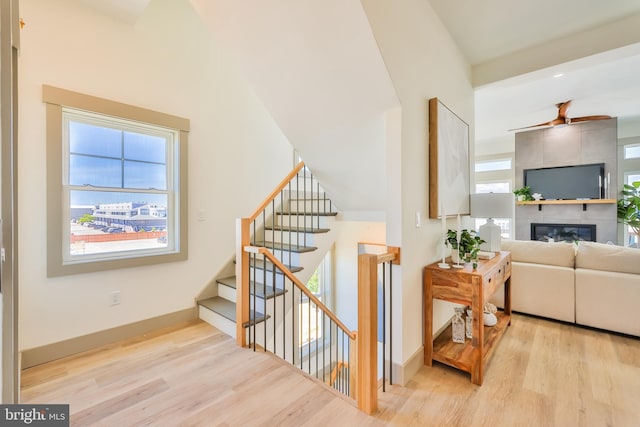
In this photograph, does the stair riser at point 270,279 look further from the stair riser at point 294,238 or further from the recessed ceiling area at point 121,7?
Result: the recessed ceiling area at point 121,7

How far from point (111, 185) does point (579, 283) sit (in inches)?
183

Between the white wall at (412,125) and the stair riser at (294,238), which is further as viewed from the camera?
the stair riser at (294,238)

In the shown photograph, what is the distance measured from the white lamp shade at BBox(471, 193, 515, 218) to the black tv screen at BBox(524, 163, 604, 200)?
14.3 feet

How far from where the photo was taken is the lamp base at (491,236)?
9.29 feet

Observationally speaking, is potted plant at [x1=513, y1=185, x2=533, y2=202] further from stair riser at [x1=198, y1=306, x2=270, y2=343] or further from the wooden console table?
stair riser at [x1=198, y1=306, x2=270, y2=343]

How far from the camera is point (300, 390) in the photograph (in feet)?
5.99

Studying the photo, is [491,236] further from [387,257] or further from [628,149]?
[628,149]

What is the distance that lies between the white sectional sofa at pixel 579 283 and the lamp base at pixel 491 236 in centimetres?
61

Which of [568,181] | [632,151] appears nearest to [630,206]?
[568,181]

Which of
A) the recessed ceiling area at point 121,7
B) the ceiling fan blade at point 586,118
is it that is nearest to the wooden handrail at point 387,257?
the recessed ceiling area at point 121,7

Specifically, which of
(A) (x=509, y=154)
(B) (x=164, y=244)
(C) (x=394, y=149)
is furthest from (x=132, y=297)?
(A) (x=509, y=154)

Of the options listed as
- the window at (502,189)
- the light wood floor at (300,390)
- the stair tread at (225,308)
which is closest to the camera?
the light wood floor at (300,390)

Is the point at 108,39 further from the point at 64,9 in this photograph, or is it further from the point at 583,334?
the point at 583,334

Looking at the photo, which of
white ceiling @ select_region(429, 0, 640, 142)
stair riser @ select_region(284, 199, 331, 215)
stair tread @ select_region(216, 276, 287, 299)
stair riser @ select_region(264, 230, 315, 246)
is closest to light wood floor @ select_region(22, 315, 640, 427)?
stair tread @ select_region(216, 276, 287, 299)
